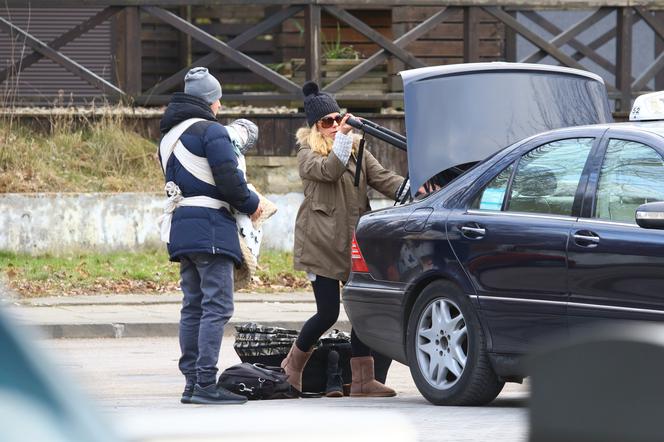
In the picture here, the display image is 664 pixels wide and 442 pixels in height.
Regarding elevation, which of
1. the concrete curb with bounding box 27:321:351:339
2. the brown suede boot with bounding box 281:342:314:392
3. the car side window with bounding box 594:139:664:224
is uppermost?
the car side window with bounding box 594:139:664:224

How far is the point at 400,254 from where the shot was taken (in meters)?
7.88

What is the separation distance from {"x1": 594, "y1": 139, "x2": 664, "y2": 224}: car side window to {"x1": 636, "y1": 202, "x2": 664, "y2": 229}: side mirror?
0.33 m

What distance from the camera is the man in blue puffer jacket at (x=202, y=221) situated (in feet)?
26.1

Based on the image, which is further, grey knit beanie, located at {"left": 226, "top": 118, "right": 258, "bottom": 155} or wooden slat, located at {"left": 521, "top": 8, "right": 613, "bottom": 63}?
wooden slat, located at {"left": 521, "top": 8, "right": 613, "bottom": 63}

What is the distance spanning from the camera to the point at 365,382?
843 cm

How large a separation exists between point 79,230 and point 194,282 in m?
7.96

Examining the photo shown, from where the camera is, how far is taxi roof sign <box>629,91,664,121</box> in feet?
25.7

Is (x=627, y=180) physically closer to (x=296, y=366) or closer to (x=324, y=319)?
(x=324, y=319)

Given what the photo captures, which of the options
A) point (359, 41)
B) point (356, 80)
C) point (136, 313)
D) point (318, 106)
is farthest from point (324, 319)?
point (359, 41)

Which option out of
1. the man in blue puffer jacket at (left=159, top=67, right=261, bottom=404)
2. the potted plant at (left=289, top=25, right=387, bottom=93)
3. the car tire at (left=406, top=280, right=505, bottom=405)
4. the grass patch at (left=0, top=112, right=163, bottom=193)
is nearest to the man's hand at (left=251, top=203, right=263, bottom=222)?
the man in blue puffer jacket at (left=159, top=67, right=261, bottom=404)

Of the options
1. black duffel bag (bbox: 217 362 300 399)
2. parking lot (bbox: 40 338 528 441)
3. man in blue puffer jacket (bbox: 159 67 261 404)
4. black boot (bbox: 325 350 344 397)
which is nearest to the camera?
parking lot (bbox: 40 338 528 441)

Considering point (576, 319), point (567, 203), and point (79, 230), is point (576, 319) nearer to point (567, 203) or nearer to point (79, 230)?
point (567, 203)

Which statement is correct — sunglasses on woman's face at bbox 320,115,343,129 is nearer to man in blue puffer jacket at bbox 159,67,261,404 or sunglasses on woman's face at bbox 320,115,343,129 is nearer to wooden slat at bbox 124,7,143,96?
man in blue puffer jacket at bbox 159,67,261,404

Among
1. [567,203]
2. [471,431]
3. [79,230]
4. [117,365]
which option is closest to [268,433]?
[471,431]
